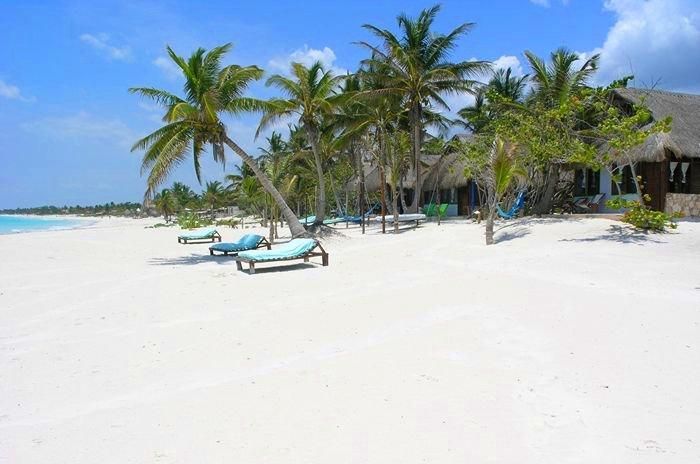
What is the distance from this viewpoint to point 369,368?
185 inches

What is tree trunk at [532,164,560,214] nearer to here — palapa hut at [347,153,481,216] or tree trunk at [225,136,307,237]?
palapa hut at [347,153,481,216]

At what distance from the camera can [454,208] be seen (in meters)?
27.6

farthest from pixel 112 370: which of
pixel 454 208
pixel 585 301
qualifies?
pixel 454 208

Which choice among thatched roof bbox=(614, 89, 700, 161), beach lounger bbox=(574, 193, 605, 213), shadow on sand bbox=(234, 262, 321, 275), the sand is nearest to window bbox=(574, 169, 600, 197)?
beach lounger bbox=(574, 193, 605, 213)

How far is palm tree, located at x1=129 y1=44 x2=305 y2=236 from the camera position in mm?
13820

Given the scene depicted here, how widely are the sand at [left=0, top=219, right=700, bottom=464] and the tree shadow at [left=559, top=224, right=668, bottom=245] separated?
143 cm

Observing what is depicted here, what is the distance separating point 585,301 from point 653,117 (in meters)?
12.3

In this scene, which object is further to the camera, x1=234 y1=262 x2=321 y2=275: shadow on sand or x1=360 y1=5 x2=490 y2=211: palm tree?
x1=360 y1=5 x2=490 y2=211: palm tree

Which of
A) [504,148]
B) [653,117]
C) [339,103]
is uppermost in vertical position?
[339,103]

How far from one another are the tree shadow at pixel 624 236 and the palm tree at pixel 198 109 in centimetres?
983

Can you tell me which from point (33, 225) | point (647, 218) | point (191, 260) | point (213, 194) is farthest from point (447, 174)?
point (33, 225)

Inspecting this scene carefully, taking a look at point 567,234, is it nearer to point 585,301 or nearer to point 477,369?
point 585,301

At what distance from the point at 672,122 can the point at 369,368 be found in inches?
625

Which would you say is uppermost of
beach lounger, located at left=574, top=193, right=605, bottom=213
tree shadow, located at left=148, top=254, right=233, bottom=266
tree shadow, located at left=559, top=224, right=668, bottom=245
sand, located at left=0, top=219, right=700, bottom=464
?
beach lounger, located at left=574, top=193, right=605, bottom=213
